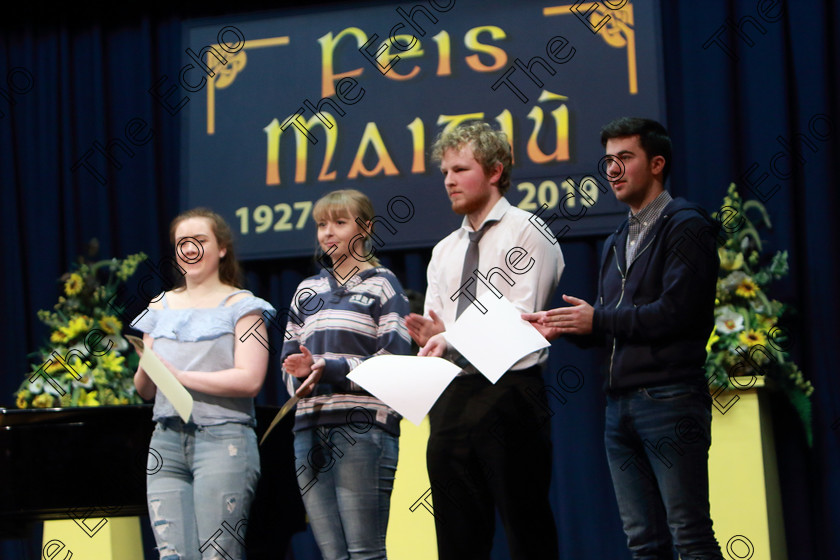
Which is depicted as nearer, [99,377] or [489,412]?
[489,412]

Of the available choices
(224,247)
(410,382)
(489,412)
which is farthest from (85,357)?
(489,412)

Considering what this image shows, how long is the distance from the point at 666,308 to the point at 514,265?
0.38m

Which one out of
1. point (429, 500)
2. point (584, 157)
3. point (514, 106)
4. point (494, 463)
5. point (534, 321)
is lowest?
point (429, 500)

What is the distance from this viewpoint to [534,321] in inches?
91.7

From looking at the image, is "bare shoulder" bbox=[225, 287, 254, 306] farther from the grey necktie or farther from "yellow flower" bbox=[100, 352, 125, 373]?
"yellow flower" bbox=[100, 352, 125, 373]

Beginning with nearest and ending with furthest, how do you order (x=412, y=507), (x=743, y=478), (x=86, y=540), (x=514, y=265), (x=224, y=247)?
(x=514, y=265), (x=224, y=247), (x=743, y=478), (x=412, y=507), (x=86, y=540)

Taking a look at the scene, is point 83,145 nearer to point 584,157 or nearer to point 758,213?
point 584,157

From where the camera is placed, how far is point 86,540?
3.80 meters

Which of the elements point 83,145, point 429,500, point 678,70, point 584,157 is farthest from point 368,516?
point 83,145

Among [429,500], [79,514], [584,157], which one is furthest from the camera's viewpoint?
[584,157]

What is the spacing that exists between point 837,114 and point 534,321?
95.9 inches

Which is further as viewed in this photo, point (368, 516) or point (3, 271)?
point (3, 271)

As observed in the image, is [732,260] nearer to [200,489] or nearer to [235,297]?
[235,297]

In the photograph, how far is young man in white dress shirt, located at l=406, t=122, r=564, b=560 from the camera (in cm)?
227
